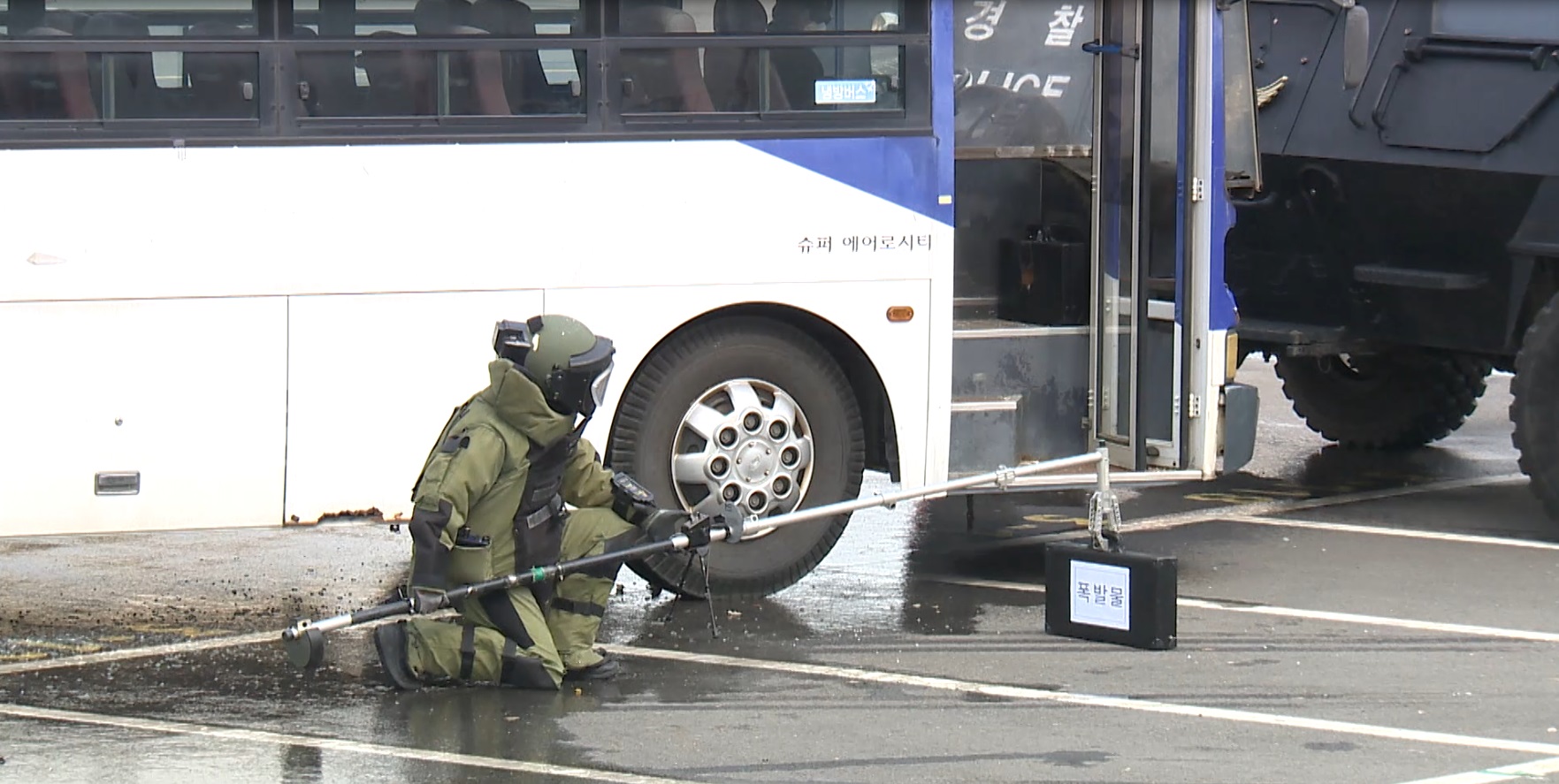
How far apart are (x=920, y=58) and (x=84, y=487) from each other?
10.8 feet

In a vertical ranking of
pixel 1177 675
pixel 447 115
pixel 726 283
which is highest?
Answer: pixel 447 115

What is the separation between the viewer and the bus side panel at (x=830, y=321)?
25.9 ft

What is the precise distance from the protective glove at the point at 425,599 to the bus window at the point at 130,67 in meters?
1.84

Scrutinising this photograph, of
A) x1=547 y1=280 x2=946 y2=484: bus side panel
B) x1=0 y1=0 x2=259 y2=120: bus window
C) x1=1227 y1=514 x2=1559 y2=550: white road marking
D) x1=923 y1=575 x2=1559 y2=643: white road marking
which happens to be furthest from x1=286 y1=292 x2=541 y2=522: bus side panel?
x1=1227 y1=514 x2=1559 y2=550: white road marking

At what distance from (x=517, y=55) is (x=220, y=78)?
1011 mm

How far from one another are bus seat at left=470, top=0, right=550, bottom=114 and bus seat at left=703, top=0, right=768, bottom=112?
0.63 metres

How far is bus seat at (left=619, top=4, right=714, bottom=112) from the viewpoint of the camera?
25.9 feet

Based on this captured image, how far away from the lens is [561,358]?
6.80m

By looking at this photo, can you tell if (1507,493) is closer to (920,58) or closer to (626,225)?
(920,58)

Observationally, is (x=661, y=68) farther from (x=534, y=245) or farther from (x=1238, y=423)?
(x=1238, y=423)

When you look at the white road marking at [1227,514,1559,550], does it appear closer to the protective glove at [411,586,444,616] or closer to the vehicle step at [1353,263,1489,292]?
the vehicle step at [1353,263,1489,292]

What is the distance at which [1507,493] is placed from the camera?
438 inches

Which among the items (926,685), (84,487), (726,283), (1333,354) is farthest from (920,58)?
(1333,354)

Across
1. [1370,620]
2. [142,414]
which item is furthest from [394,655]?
[1370,620]
